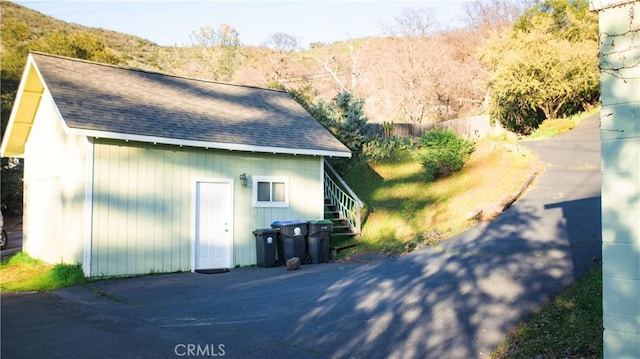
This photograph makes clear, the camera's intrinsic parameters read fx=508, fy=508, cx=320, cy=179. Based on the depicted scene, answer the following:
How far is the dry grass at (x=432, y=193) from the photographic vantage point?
1380 cm

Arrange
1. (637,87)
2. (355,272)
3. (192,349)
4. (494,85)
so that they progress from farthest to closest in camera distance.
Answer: (494,85) < (355,272) < (192,349) < (637,87)

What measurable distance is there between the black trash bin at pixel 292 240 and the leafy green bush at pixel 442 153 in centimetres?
595

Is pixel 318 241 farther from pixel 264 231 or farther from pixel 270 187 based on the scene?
pixel 270 187

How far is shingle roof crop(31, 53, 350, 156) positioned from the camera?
1159 cm

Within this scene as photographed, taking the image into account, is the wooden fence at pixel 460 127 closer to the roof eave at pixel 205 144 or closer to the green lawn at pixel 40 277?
the roof eave at pixel 205 144

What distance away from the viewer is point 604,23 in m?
4.08

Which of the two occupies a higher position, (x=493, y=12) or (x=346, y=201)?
(x=493, y=12)

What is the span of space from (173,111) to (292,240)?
4639 mm

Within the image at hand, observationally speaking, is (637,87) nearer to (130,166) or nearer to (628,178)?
(628,178)

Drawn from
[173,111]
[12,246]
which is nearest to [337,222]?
[173,111]

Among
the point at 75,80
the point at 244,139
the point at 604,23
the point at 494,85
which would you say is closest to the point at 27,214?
the point at 75,80

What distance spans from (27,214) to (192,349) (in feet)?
39.9

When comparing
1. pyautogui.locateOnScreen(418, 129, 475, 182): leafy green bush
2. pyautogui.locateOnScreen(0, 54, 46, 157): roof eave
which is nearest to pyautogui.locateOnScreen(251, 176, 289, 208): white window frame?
pyautogui.locateOnScreen(418, 129, 475, 182): leafy green bush

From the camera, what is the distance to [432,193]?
16766 mm
